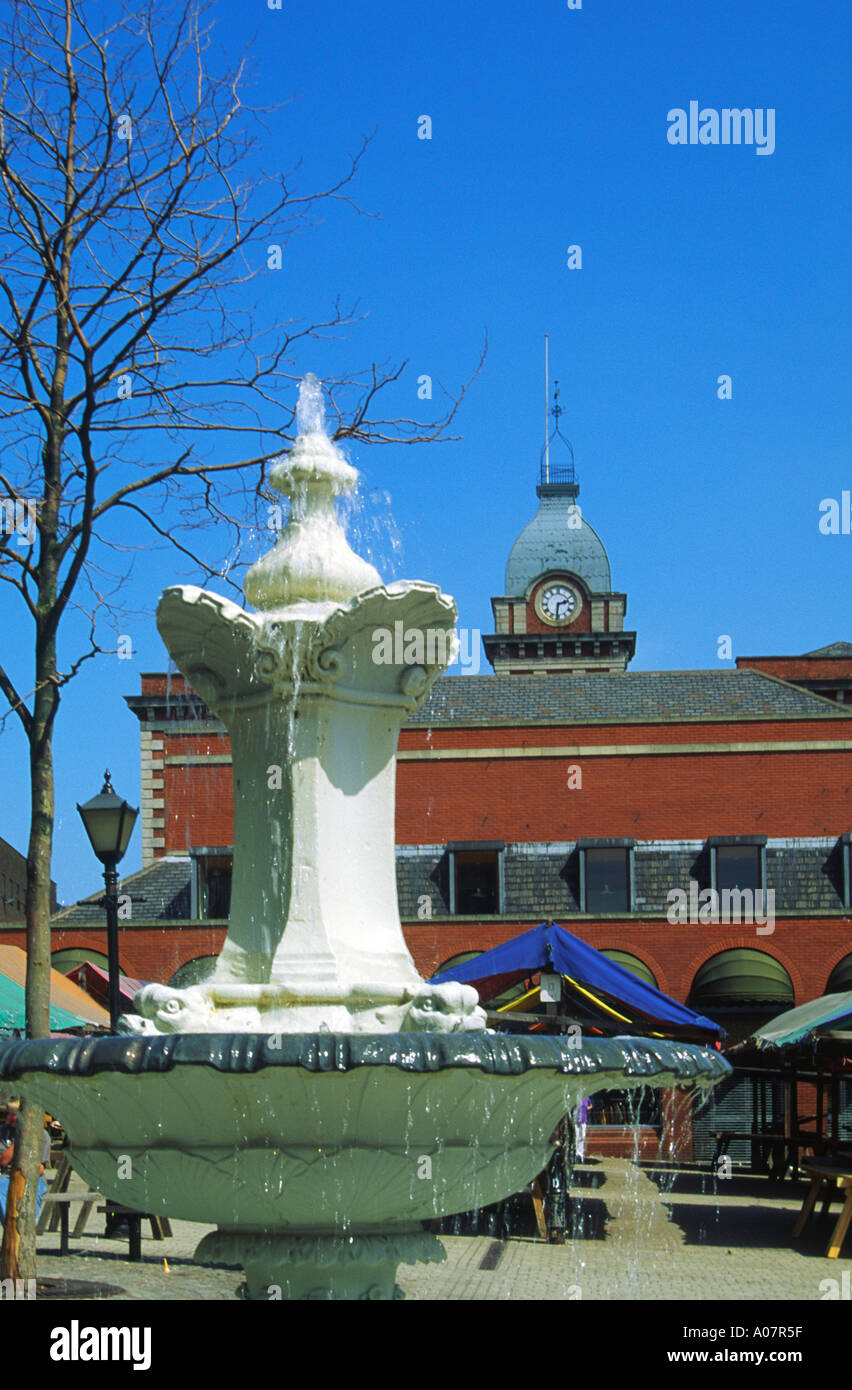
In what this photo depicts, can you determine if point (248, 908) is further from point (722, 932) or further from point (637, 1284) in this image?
point (722, 932)

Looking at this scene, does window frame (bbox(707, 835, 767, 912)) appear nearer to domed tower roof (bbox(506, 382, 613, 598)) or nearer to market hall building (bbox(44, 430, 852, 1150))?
market hall building (bbox(44, 430, 852, 1150))

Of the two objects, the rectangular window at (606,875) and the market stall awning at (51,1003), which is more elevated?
the rectangular window at (606,875)

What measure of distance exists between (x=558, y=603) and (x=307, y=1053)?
63.7m

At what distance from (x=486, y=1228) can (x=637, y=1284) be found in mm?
4611

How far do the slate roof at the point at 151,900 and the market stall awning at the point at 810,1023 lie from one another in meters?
16.7

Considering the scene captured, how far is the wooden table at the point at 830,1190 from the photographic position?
13.9 metres

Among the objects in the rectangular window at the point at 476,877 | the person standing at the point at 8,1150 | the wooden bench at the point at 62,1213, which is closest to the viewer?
the person standing at the point at 8,1150

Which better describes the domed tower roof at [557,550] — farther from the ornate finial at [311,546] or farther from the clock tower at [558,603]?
the ornate finial at [311,546]

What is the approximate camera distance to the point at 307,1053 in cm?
509

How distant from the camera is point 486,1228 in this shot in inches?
653

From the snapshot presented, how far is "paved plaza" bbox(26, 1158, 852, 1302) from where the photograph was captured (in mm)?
11336

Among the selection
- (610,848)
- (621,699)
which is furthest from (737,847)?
(621,699)

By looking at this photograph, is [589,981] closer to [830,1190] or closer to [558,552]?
[830,1190]

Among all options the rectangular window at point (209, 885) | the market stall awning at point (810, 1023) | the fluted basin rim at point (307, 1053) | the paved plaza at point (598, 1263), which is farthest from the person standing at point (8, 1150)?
the rectangular window at point (209, 885)
